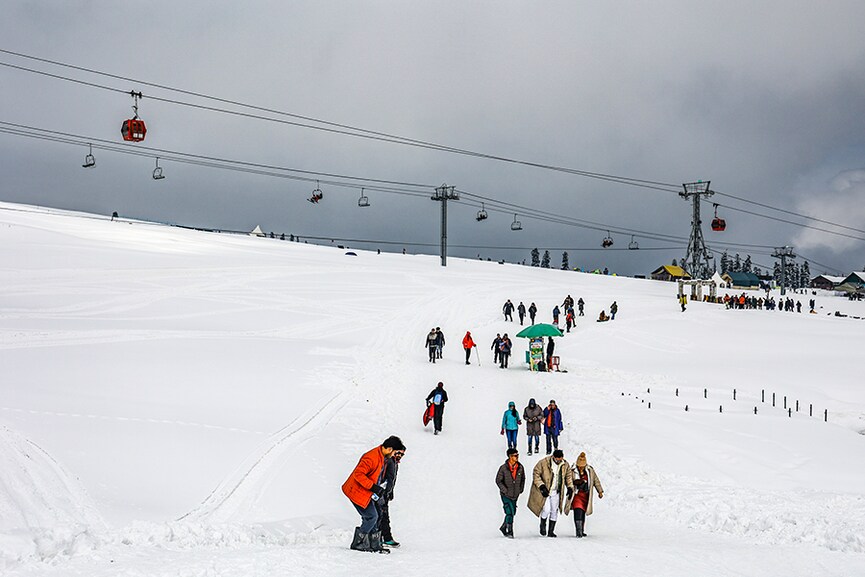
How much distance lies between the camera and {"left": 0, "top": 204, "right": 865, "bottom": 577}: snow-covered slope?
8.52 m

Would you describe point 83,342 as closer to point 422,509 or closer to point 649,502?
point 422,509

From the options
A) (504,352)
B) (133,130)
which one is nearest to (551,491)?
(504,352)

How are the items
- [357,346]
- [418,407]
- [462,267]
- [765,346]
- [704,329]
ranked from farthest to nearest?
[462,267]
[704,329]
[765,346]
[357,346]
[418,407]

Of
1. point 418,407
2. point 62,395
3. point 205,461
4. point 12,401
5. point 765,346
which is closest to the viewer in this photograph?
point 205,461

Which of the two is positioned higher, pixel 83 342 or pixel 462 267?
pixel 462 267

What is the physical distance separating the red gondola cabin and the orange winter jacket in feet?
83.8

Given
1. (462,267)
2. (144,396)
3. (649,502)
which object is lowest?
(649,502)

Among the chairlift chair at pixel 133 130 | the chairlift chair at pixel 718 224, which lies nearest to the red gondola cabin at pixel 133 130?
the chairlift chair at pixel 133 130

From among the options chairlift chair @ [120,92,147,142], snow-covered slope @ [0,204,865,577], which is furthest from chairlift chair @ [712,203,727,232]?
chairlift chair @ [120,92,147,142]

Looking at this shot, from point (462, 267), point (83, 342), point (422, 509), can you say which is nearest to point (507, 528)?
point (422, 509)

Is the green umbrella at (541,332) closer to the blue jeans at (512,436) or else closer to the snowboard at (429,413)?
the snowboard at (429,413)

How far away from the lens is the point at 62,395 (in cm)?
1445

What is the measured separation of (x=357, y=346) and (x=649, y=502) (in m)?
19.9

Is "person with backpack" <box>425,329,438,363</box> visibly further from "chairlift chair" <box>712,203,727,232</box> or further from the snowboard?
"chairlift chair" <box>712,203,727,232</box>
